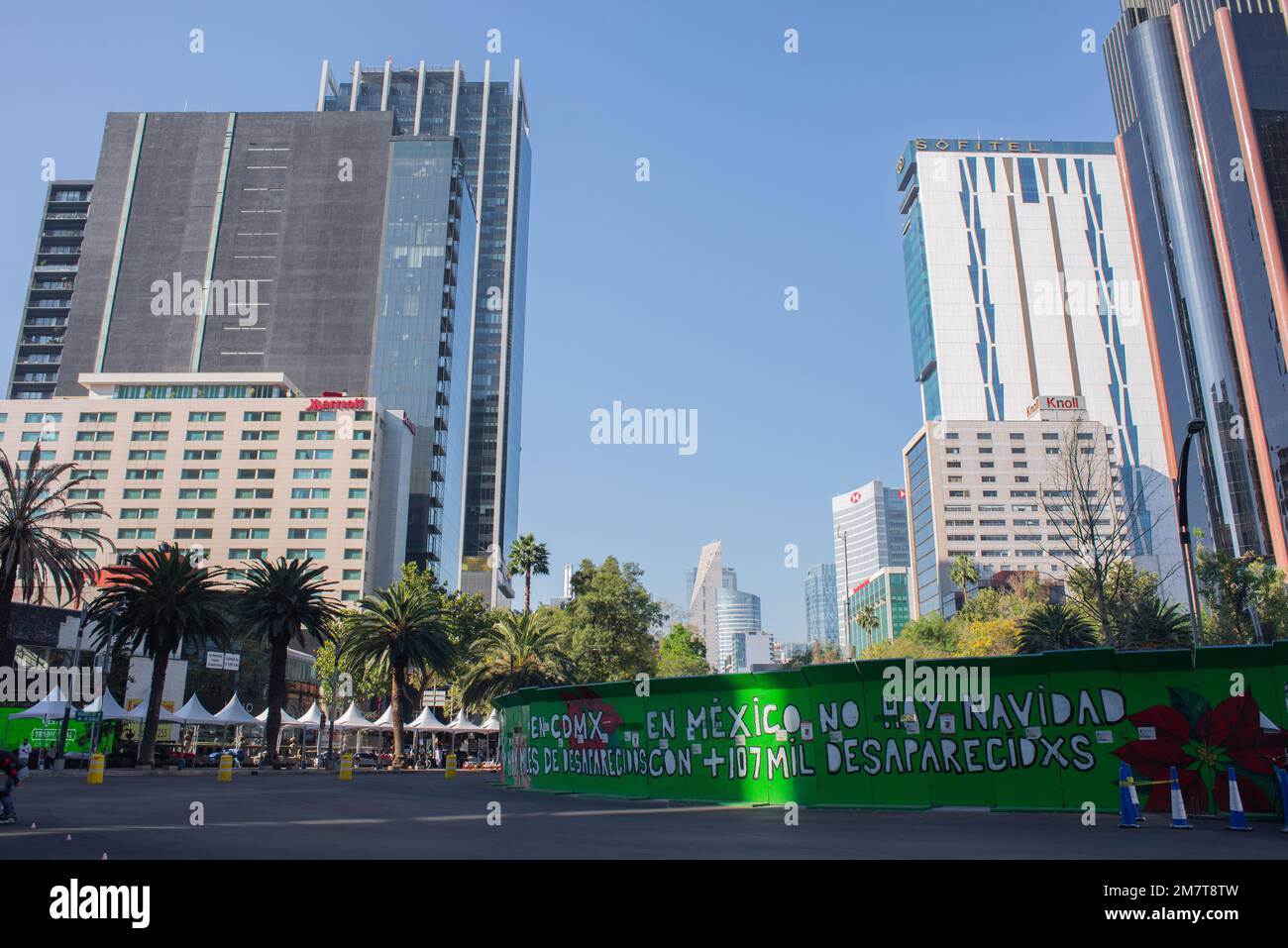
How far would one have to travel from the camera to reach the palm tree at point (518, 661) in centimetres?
6156

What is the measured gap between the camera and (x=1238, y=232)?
113 metres

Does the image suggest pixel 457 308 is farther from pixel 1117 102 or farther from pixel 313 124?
pixel 1117 102

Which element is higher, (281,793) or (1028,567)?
(1028,567)

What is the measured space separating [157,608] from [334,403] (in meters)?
70.0

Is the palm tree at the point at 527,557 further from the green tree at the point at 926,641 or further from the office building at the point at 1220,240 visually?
the office building at the point at 1220,240

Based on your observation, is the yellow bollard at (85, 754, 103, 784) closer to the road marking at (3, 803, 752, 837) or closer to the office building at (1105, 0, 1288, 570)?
the road marking at (3, 803, 752, 837)

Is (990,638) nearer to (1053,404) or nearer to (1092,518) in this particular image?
(1092,518)

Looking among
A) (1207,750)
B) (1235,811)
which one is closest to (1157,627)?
(1207,750)

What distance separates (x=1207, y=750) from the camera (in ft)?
56.1

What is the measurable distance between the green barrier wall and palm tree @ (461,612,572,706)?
39.6 meters

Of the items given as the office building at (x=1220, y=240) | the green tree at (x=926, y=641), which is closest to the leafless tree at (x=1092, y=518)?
the green tree at (x=926, y=641)

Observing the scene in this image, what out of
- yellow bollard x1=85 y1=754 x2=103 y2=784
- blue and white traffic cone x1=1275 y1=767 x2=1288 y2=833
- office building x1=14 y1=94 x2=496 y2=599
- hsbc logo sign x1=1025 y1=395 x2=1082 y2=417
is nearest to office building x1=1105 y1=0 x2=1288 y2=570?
hsbc logo sign x1=1025 y1=395 x2=1082 y2=417
